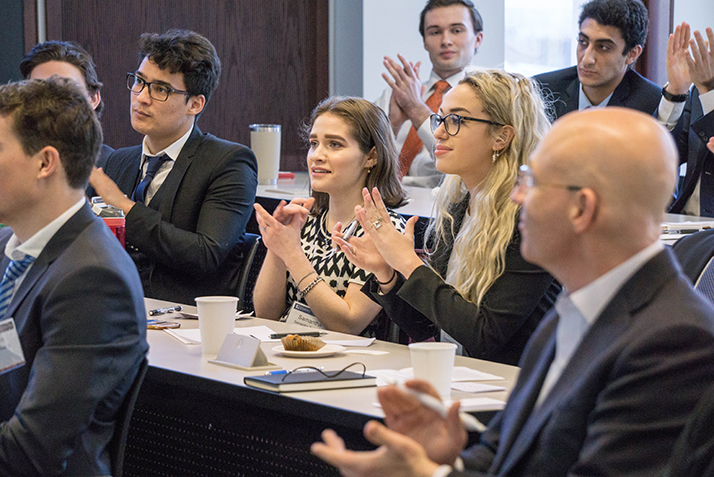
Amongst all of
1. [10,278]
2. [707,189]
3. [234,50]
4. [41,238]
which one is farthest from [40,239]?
[234,50]

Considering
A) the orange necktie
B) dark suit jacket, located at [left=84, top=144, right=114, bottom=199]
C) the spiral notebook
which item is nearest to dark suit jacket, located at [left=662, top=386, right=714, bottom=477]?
the spiral notebook

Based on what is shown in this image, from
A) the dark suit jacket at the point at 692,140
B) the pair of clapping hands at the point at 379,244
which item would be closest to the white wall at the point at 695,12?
the dark suit jacket at the point at 692,140

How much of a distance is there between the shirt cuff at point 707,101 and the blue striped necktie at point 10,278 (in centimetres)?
284

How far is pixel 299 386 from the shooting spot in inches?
65.0

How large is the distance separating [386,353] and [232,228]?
3.83 ft

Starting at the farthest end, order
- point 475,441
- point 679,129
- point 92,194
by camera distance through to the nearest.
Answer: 1. point 679,129
2. point 92,194
3. point 475,441

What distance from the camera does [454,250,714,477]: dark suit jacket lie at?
0.99 metres

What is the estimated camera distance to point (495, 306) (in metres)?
2.08

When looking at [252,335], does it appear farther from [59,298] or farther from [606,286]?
[606,286]

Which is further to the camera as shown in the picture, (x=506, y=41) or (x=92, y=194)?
(x=506, y=41)

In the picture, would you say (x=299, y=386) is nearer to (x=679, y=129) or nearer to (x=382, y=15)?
(x=679, y=129)

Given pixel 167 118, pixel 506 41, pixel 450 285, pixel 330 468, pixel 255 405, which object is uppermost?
pixel 506 41

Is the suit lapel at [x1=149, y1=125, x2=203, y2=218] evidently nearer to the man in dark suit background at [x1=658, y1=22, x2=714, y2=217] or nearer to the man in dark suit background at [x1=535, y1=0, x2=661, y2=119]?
the man in dark suit background at [x1=535, y1=0, x2=661, y2=119]

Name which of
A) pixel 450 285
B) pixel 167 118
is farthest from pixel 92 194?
pixel 450 285
